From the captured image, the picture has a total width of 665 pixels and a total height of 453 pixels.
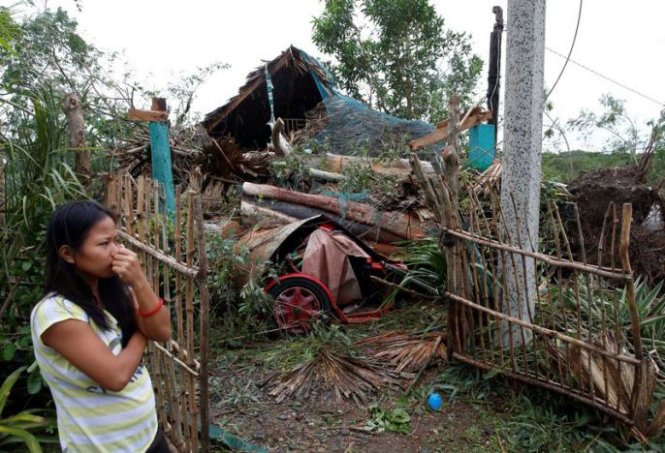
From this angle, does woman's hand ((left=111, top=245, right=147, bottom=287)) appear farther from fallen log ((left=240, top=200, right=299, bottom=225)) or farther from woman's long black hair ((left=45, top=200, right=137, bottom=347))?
fallen log ((left=240, top=200, right=299, bottom=225))

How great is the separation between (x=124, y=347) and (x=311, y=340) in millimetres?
2665

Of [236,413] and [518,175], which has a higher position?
[518,175]

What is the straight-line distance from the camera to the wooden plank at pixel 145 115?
19.1 ft

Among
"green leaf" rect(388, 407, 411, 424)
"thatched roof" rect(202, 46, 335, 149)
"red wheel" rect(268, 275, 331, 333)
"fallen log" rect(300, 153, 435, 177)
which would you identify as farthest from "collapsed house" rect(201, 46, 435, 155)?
"green leaf" rect(388, 407, 411, 424)

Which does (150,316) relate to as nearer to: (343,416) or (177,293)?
(177,293)

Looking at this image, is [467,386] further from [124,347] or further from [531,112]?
[124,347]

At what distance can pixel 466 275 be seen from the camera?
11.6ft

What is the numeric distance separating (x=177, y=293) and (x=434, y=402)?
1.92 meters

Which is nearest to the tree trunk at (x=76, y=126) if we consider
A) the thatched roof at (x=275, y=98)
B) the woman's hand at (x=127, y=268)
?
the woman's hand at (x=127, y=268)

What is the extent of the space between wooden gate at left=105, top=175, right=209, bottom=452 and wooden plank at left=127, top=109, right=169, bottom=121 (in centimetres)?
293

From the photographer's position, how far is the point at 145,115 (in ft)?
19.2

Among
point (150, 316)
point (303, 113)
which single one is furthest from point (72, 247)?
point (303, 113)

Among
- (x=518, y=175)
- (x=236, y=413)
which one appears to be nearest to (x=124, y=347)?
(x=236, y=413)

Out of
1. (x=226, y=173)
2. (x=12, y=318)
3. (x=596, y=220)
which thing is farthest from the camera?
(x=226, y=173)
